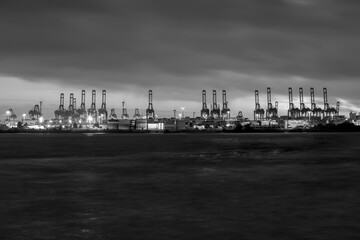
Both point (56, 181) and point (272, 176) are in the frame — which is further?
point (272, 176)

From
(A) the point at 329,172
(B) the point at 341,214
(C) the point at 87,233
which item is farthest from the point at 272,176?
(C) the point at 87,233

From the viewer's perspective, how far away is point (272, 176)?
749 inches

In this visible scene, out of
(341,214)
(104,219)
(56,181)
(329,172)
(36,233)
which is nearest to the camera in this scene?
(36,233)

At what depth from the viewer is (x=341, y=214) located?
408 inches

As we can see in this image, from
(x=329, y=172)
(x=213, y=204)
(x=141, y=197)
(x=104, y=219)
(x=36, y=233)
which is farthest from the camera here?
(x=329, y=172)

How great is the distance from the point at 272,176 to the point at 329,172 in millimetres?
3841

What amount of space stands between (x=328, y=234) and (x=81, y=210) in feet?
19.3

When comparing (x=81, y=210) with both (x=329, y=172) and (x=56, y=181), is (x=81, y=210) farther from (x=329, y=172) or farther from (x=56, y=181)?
(x=329, y=172)

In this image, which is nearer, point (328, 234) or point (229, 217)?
point (328, 234)

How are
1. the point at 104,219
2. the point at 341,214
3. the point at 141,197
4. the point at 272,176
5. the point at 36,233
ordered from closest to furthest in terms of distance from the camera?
the point at 36,233, the point at 104,219, the point at 341,214, the point at 141,197, the point at 272,176

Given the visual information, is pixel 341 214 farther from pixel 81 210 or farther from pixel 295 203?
pixel 81 210

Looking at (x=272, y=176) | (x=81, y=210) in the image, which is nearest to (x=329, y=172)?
(x=272, y=176)

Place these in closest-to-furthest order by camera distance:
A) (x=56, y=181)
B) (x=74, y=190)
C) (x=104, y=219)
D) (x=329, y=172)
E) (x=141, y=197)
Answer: (x=104, y=219) → (x=141, y=197) → (x=74, y=190) → (x=56, y=181) → (x=329, y=172)

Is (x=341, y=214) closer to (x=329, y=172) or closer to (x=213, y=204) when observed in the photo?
(x=213, y=204)
